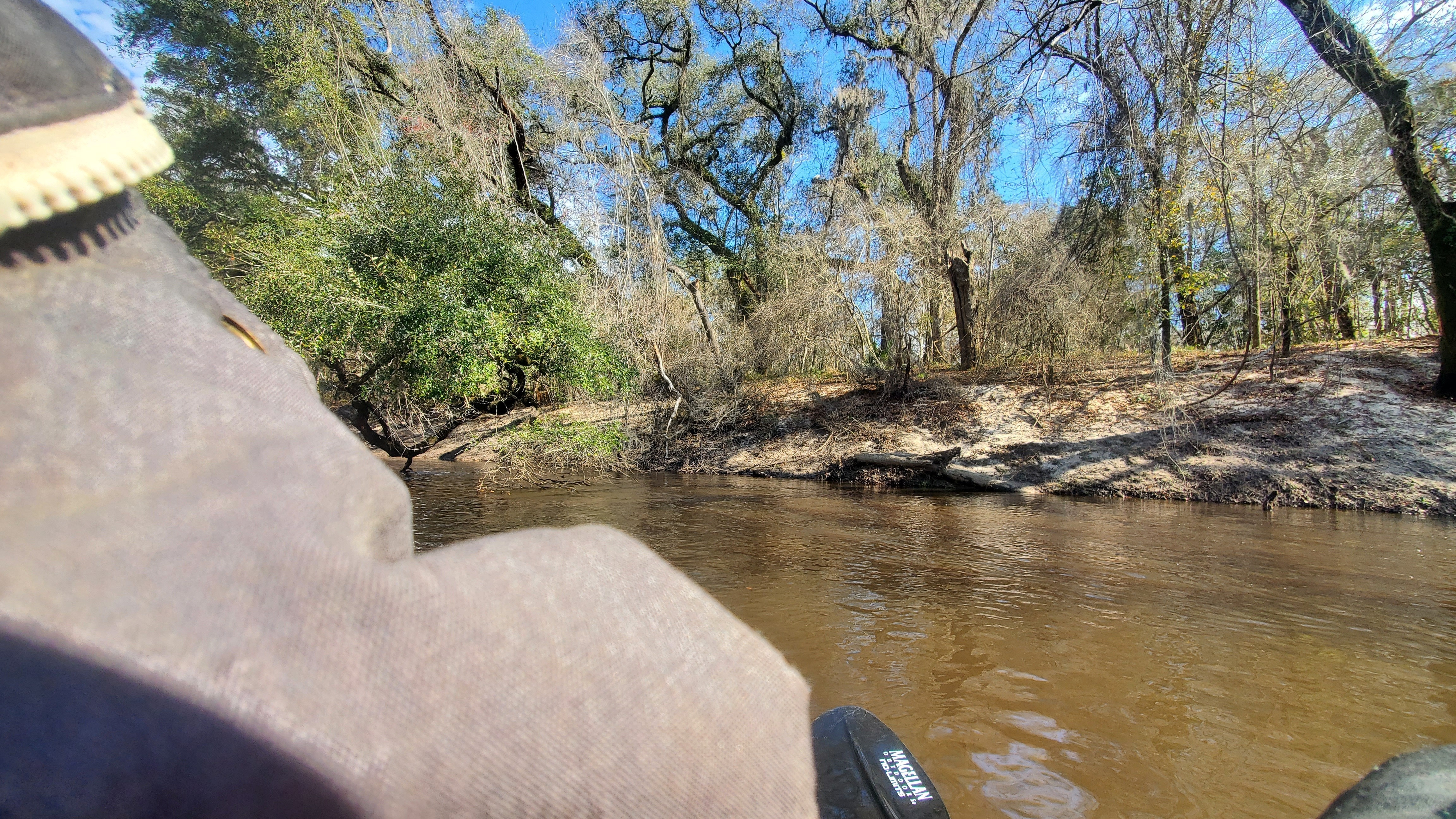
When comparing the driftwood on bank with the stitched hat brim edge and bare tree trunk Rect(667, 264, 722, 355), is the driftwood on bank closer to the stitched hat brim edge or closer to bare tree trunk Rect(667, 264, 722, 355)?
bare tree trunk Rect(667, 264, 722, 355)

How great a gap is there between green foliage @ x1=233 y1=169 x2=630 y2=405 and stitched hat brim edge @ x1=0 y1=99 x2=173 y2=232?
785cm

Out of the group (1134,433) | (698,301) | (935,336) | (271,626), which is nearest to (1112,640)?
(271,626)

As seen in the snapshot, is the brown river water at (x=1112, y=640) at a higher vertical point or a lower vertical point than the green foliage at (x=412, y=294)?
lower

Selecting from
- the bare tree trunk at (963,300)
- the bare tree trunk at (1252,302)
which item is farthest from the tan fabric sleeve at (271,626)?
the bare tree trunk at (963,300)

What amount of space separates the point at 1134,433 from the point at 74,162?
10798 mm

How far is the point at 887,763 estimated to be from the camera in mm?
1555

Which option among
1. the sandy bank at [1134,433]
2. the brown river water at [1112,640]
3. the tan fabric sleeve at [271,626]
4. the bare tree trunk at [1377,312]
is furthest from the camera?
the bare tree trunk at [1377,312]

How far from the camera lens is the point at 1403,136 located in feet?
21.4

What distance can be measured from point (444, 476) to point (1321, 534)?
1162cm

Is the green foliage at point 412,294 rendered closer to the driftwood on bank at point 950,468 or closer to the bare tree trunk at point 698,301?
the bare tree trunk at point 698,301

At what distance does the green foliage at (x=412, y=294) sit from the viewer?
25.1 feet

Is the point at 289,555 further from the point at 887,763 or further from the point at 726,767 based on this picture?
the point at 887,763

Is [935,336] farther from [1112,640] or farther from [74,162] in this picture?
[74,162]

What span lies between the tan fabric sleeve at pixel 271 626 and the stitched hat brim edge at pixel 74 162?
0.04 meters
